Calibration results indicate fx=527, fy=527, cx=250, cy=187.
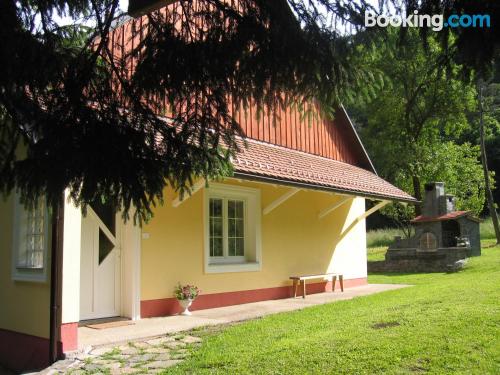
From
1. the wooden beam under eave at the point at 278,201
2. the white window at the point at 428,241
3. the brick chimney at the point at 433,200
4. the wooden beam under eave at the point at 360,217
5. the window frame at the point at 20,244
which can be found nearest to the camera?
the window frame at the point at 20,244

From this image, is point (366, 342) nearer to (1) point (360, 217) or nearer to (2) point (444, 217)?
(1) point (360, 217)

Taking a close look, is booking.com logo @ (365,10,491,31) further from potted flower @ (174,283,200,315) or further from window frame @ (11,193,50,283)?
potted flower @ (174,283,200,315)

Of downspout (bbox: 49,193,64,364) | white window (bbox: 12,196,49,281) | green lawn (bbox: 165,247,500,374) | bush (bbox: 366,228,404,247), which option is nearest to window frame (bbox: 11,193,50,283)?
white window (bbox: 12,196,49,281)

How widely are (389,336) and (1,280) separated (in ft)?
19.3

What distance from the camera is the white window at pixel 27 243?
7.50 m

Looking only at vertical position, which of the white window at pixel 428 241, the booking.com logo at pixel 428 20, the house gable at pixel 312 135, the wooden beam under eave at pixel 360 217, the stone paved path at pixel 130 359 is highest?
the house gable at pixel 312 135

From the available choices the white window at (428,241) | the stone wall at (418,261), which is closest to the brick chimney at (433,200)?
the white window at (428,241)

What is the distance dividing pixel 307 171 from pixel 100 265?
4895mm

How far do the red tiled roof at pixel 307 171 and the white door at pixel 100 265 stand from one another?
2.38m

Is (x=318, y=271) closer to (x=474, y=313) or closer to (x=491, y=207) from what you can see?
(x=474, y=313)

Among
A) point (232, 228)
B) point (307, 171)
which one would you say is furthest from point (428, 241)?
point (232, 228)

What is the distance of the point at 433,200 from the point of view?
74.5 feet

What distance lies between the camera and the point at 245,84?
408 cm

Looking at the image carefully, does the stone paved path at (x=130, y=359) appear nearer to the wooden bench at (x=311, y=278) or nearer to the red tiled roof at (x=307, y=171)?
the red tiled roof at (x=307, y=171)
